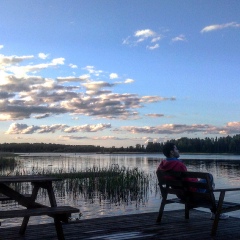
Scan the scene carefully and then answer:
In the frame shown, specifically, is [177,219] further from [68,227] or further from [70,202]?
[70,202]

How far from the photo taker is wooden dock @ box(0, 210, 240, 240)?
5984mm

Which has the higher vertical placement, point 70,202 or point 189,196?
point 189,196

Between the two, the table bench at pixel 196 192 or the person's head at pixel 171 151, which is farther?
the person's head at pixel 171 151

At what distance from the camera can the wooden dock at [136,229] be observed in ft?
19.6

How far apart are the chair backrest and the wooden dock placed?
52 centimetres

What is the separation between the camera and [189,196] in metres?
6.54

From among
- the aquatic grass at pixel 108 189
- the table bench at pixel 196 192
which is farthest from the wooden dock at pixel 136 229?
the aquatic grass at pixel 108 189

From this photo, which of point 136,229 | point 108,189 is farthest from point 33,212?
point 108,189

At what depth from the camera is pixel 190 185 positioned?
6.45 metres

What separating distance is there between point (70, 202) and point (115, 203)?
1786 mm

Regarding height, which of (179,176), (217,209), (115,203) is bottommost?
(115,203)

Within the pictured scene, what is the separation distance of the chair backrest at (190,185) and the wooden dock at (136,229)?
1.70 feet

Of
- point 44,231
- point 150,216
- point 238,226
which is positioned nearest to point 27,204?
point 44,231

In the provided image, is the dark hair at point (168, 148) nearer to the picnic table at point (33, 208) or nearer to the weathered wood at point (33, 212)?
the picnic table at point (33, 208)
